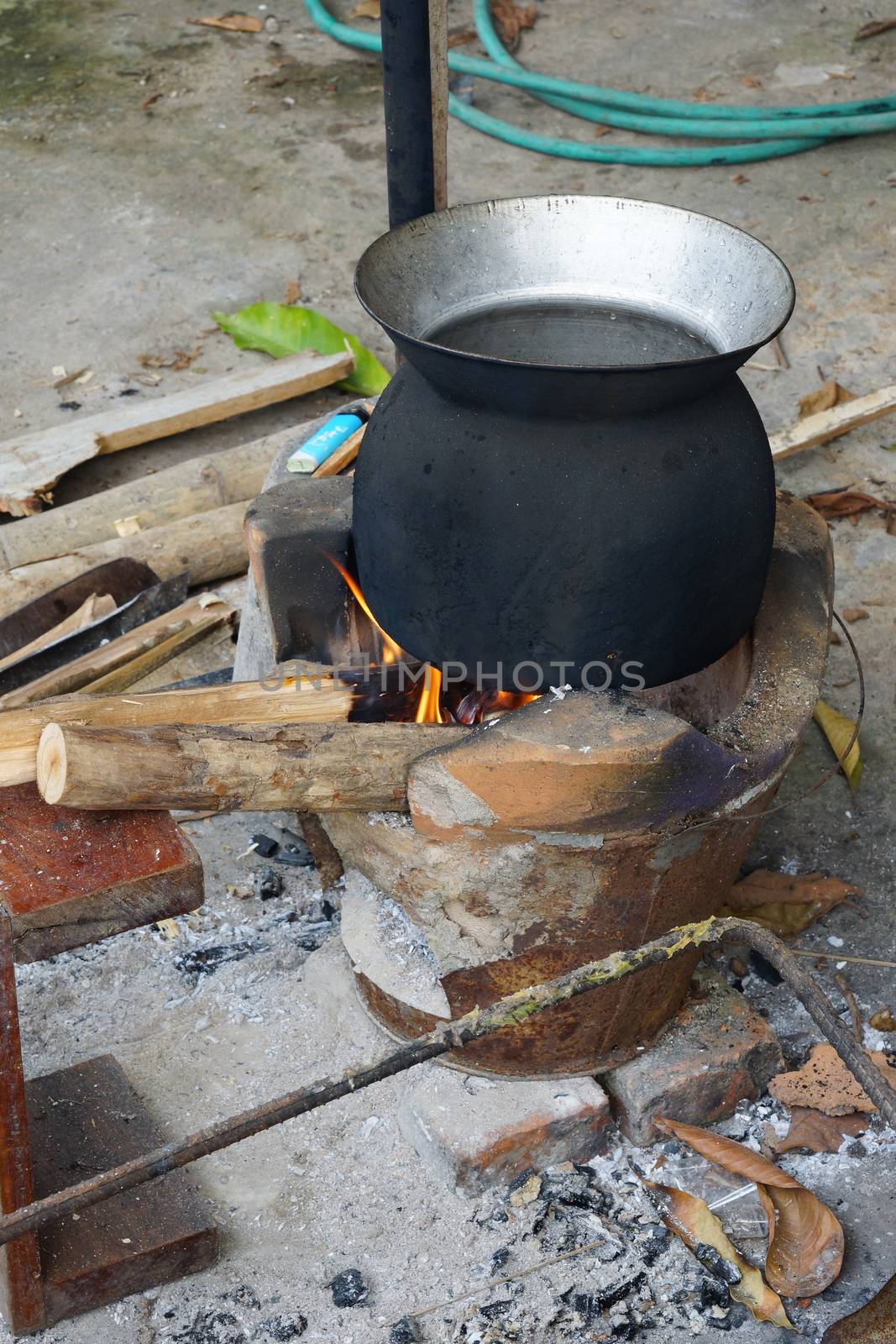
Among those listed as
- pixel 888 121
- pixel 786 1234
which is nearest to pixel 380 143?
pixel 888 121

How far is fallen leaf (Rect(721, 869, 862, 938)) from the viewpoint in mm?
2990

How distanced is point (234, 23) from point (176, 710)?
6190mm

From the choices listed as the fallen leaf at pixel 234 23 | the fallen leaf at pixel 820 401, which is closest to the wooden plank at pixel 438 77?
the fallen leaf at pixel 820 401

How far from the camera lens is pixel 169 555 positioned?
3.70 meters

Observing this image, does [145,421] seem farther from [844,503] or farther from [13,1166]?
[13,1166]

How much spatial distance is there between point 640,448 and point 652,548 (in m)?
0.16

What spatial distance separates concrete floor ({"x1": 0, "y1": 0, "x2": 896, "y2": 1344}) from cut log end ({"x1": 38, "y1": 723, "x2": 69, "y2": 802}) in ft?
2.86

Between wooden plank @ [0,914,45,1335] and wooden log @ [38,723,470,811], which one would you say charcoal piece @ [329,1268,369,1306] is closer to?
wooden plank @ [0,914,45,1335]

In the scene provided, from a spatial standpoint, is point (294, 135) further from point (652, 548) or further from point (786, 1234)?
point (786, 1234)

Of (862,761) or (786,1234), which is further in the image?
(862,761)

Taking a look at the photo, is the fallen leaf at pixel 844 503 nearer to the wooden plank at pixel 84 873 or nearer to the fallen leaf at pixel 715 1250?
the fallen leaf at pixel 715 1250

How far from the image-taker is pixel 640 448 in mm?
2020

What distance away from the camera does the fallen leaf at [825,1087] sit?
2.55 m

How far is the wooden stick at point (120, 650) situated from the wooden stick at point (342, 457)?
0.55 metres
